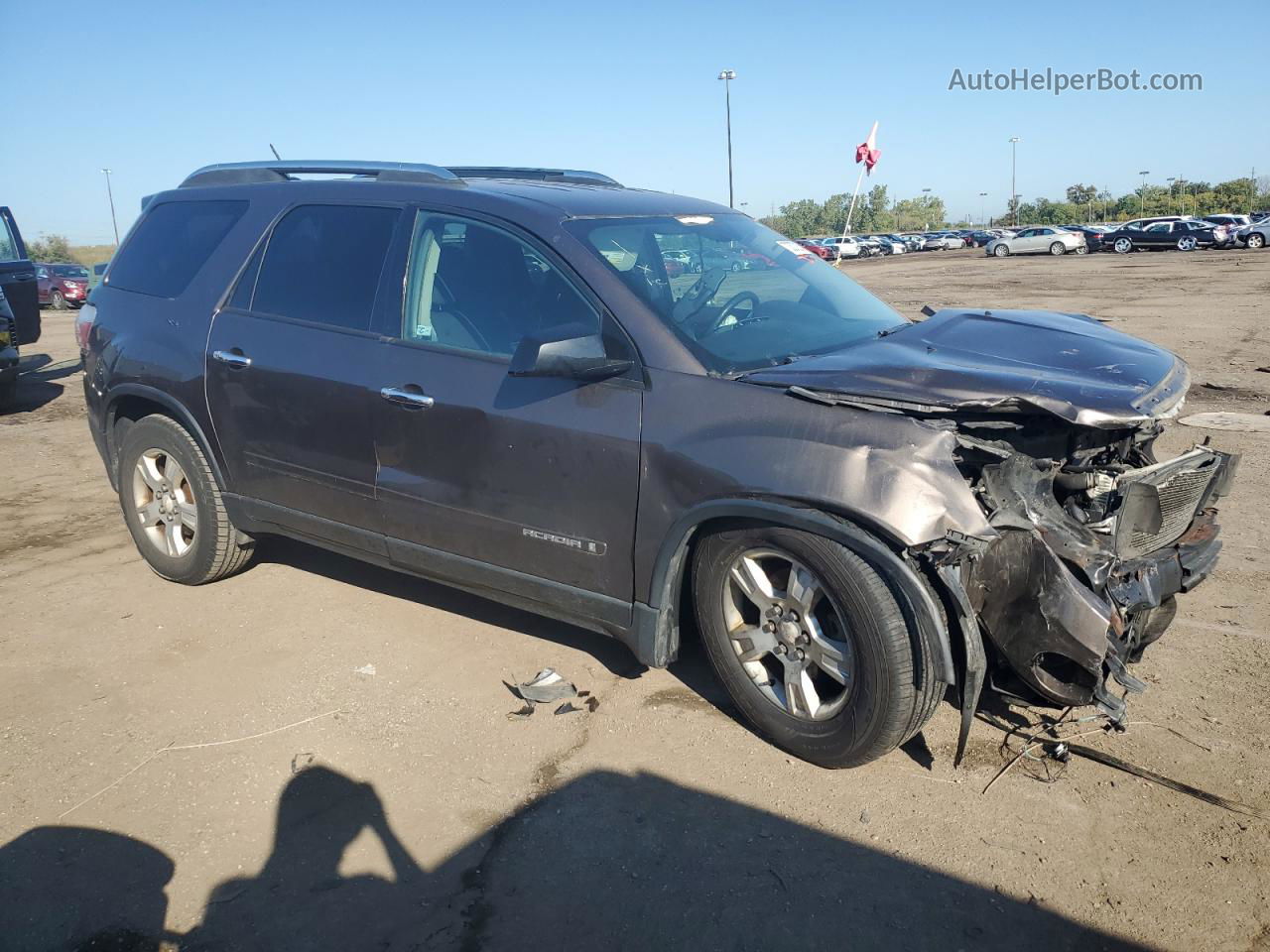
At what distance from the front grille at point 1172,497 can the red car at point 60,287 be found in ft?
105

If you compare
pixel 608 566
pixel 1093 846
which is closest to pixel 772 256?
pixel 608 566

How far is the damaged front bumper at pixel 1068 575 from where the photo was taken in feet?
9.76

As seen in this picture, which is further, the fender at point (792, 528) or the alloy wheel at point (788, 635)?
the alloy wheel at point (788, 635)

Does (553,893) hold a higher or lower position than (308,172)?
lower

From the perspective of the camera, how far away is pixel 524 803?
3193 millimetres

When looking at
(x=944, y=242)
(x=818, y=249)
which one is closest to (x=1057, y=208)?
(x=944, y=242)

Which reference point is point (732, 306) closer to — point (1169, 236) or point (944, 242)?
point (1169, 236)

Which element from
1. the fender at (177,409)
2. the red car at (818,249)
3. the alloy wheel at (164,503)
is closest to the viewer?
the fender at (177,409)

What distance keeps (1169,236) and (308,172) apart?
146 feet

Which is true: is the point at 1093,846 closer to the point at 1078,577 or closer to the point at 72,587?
the point at 1078,577

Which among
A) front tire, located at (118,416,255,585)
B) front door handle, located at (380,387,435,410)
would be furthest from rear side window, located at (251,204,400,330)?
front tire, located at (118,416,255,585)

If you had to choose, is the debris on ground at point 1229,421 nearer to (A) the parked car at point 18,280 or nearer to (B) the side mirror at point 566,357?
(B) the side mirror at point 566,357

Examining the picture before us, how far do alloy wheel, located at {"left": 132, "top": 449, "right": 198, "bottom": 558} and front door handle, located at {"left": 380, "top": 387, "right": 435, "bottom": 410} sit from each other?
1.63 metres

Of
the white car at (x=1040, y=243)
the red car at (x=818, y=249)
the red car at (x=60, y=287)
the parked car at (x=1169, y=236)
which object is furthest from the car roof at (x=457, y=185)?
the white car at (x=1040, y=243)
